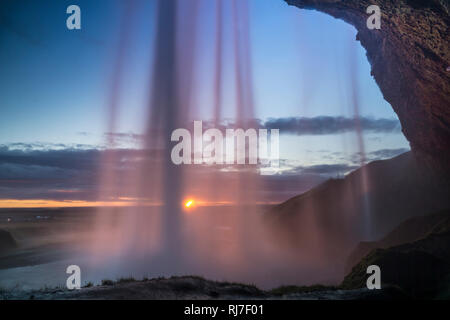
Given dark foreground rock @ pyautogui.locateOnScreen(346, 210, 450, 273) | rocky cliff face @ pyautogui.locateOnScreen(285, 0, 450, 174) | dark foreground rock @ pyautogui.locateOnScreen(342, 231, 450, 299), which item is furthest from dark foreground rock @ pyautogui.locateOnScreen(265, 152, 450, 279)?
dark foreground rock @ pyautogui.locateOnScreen(342, 231, 450, 299)

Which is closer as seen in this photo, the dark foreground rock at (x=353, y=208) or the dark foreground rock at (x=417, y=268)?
the dark foreground rock at (x=417, y=268)

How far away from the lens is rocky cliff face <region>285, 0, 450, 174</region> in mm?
17047

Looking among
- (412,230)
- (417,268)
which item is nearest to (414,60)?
(417,268)

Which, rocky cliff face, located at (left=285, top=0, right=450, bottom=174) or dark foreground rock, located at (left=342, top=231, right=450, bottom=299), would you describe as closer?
dark foreground rock, located at (left=342, top=231, right=450, bottom=299)

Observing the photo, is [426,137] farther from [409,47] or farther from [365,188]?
[365,188]

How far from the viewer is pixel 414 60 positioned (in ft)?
69.5

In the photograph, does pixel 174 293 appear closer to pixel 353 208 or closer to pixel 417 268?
pixel 417 268

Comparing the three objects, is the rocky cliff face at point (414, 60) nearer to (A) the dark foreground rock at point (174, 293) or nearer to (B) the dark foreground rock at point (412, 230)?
(B) the dark foreground rock at point (412, 230)

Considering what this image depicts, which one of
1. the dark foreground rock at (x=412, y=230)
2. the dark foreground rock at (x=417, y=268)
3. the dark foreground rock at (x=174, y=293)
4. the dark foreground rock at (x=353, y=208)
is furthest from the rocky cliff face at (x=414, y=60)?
the dark foreground rock at (x=353, y=208)

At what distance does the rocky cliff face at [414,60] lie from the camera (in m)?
17.0

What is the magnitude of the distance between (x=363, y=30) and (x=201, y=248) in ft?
273

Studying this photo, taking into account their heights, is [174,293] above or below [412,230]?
above

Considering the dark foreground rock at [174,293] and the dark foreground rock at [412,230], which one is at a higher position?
the dark foreground rock at [174,293]

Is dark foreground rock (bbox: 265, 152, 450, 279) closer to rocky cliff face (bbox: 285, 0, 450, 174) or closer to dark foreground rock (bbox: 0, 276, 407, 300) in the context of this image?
rocky cliff face (bbox: 285, 0, 450, 174)
